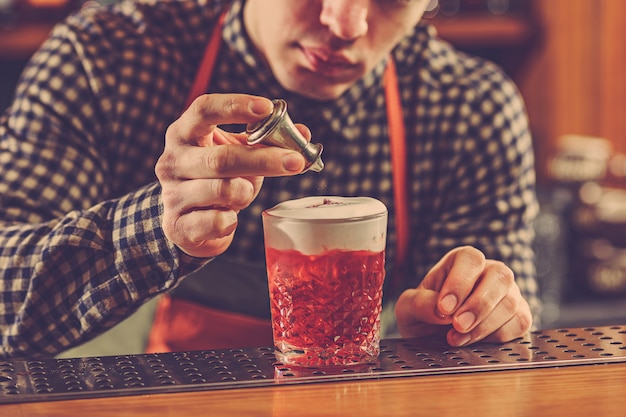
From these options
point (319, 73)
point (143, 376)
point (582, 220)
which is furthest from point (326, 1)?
point (582, 220)

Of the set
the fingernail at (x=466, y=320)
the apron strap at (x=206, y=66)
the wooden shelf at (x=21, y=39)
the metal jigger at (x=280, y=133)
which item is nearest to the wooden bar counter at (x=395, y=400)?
the fingernail at (x=466, y=320)

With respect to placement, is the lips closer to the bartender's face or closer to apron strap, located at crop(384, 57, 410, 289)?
the bartender's face

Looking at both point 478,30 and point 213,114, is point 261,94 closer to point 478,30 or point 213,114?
point 213,114

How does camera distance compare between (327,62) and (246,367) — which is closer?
(246,367)

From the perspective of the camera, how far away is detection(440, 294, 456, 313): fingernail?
116 cm

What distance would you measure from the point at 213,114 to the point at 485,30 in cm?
257

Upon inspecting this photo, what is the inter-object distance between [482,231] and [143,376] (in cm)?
94

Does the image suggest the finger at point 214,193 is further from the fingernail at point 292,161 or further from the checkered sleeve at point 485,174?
the checkered sleeve at point 485,174

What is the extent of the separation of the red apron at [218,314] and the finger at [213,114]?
773mm

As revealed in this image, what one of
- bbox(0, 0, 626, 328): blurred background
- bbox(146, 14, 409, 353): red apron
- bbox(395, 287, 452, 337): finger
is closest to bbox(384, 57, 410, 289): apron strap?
bbox(146, 14, 409, 353): red apron

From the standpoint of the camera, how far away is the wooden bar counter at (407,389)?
900 millimetres

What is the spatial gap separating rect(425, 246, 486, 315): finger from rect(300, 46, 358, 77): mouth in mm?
439

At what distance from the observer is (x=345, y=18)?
1.43 meters

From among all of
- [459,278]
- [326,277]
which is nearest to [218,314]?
[459,278]
